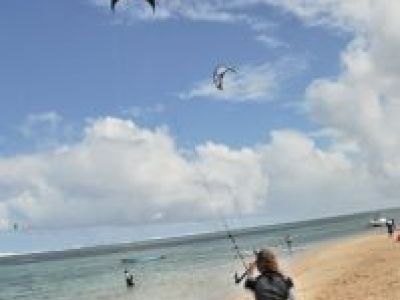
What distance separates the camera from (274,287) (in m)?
11.4

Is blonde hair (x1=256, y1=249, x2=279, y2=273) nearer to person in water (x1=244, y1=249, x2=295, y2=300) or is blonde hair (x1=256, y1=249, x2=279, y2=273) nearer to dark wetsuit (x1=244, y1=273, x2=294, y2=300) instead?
person in water (x1=244, y1=249, x2=295, y2=300)

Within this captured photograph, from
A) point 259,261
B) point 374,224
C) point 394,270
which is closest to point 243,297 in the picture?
point 394,270

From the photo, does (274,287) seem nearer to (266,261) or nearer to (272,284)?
(272,284)

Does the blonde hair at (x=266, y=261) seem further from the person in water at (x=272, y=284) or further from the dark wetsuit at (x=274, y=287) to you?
the dark wetsuit at (x=274, y=287)

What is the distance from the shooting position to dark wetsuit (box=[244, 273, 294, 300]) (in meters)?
11.3

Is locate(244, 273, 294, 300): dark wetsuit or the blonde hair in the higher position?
the blonde hair

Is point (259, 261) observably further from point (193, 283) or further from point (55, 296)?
point (55, 296)

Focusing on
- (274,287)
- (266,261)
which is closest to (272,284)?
(274,287)

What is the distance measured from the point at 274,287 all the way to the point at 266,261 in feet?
1.50

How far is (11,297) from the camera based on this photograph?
92062mm

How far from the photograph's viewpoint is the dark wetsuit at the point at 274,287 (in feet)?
37.2

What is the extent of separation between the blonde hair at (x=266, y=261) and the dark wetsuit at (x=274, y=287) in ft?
0.37

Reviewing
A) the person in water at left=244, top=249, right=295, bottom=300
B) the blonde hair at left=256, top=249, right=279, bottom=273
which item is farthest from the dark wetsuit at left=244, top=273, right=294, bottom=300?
the blonde hair at left=256, top=249, right=279, bottom=273

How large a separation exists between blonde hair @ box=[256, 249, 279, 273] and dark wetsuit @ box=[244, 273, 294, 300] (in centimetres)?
11
